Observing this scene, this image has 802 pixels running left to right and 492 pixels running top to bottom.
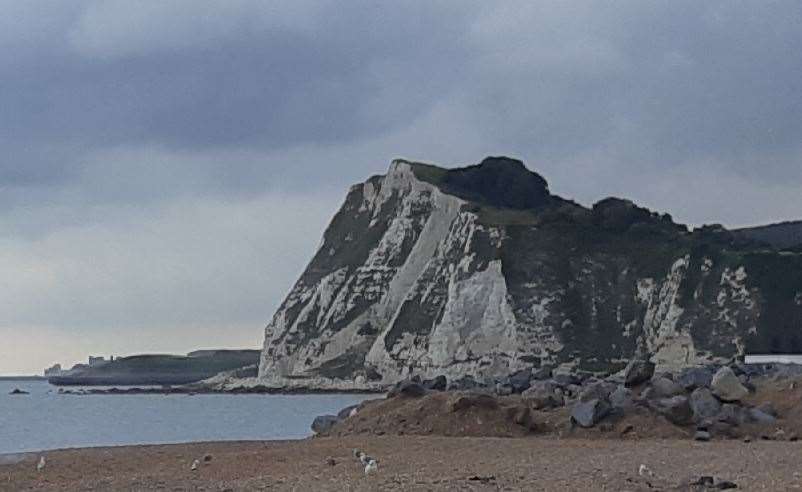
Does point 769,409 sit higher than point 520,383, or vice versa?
point 520,383

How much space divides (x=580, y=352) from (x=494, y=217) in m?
14.4

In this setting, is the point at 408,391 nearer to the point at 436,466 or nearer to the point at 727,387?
the point at 727,387

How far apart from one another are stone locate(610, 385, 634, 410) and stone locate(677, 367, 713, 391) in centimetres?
149

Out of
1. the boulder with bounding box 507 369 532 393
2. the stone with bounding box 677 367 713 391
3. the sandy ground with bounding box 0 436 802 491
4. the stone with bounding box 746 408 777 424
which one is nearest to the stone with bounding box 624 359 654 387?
the stone with bounding box 677 367 713 391

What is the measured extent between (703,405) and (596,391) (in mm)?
2204

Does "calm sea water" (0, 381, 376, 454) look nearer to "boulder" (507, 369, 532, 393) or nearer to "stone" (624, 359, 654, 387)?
"boulder" (507, 369, 532, 393)

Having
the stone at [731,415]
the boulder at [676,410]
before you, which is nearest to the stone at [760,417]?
the stone at [731,415]

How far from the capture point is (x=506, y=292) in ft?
316

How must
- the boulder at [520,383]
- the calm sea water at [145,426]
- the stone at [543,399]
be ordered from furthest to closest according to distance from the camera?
the calm sea water at [145,426], the boulder at [520,383], the stone at [543,399]

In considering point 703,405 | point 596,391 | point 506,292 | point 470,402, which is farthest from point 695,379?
point 506,292

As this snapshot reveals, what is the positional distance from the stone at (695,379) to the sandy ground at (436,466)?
13.5ft

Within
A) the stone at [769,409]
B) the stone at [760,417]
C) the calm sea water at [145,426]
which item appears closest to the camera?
the stone at [760,417]

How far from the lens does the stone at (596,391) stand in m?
24.0

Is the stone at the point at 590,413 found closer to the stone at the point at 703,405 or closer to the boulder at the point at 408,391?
the stone at the point at 703,405
